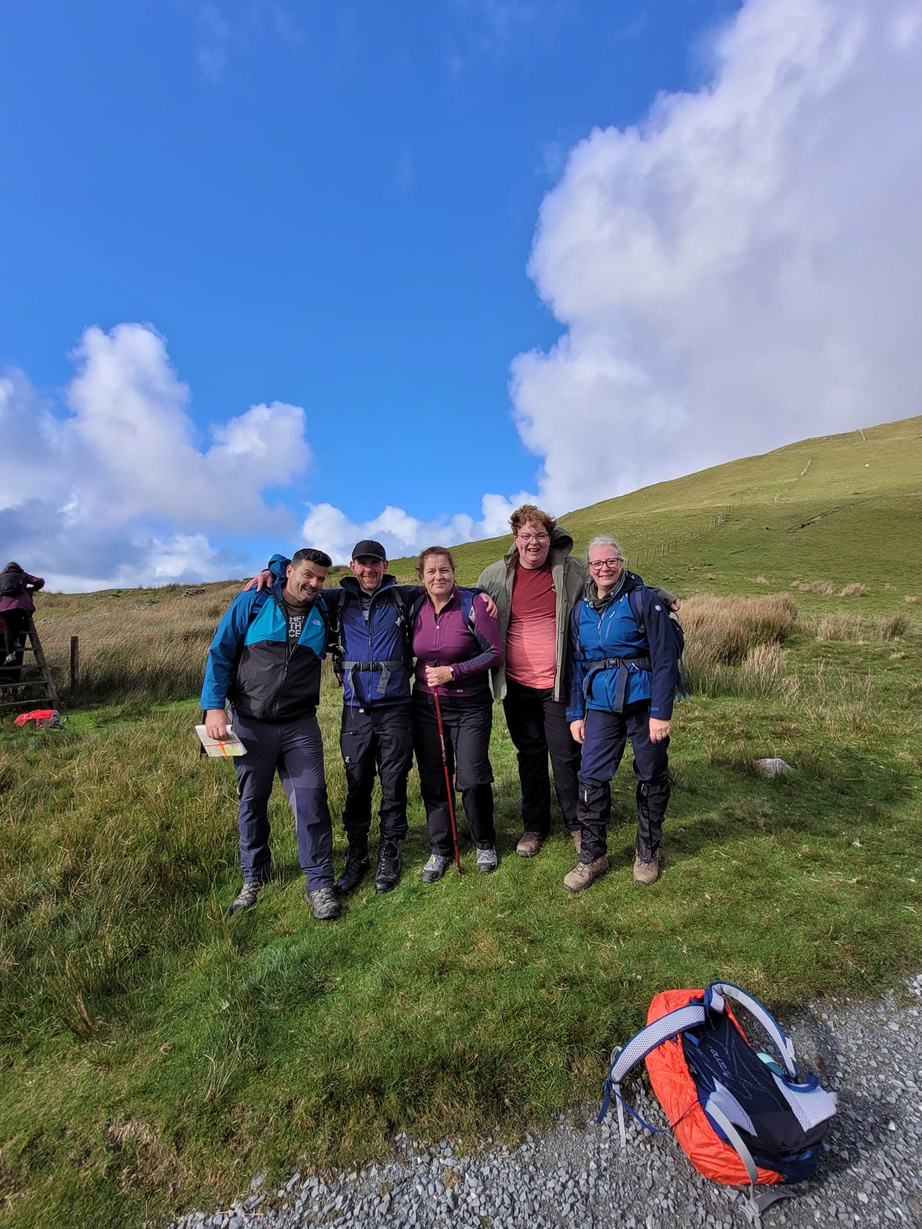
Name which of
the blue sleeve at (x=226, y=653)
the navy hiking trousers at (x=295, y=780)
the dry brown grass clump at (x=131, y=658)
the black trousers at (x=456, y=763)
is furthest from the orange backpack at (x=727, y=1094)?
the dry brown grass clump at (x=131, y=658)

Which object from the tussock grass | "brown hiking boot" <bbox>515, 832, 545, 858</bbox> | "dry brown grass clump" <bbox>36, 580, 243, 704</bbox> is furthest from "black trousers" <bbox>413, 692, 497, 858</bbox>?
the tussock grass

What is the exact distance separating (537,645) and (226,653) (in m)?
2.39

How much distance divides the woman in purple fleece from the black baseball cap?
1.09 ft

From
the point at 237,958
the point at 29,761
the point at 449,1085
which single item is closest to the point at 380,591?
the point at 237,958

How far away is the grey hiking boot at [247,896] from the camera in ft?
13.8

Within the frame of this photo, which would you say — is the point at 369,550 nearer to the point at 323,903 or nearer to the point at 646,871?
the point at 323,903

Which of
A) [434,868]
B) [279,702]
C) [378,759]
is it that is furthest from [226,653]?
[434,868]

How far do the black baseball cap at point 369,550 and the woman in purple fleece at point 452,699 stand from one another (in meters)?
→ 0.33

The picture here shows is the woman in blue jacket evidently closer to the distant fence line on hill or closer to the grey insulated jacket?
the grey insulated jacket

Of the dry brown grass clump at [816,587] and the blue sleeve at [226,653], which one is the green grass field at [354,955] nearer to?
the blue sleeve at [226,653]

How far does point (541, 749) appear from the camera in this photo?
4832 mm

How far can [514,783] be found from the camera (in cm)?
641

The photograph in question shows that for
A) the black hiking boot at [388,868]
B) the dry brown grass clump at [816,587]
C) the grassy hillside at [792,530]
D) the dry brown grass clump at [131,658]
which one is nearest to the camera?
the black hiking boot at [388,868]

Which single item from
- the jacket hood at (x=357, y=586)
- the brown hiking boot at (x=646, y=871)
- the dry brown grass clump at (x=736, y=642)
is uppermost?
the jacket hood at (x=357, y=586)
